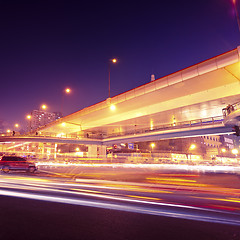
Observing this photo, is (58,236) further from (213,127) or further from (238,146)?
(238,146)

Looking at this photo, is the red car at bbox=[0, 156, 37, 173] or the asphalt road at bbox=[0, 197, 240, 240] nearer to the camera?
the asphalt road at bbox=[0, 197, 240, 240]

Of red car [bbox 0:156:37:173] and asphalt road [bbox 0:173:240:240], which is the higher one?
red car [bbox 0:156:37:173]

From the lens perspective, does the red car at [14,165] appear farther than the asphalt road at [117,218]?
Yes

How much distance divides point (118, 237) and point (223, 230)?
7.51 ft

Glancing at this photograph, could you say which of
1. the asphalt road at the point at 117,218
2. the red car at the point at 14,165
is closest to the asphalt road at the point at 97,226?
the asphalt road at the point at 117,218

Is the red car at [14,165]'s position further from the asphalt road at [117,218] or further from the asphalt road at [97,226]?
the asphalt road at [97,226]

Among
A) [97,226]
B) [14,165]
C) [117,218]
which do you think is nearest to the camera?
[97,226]

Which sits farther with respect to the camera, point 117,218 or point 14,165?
point 14,165

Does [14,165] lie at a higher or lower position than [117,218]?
higher

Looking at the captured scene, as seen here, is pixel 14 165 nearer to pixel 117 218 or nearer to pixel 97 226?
pixel 117 218

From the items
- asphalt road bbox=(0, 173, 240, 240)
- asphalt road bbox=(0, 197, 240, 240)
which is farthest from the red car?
asphalt road bbox=(0, 197, 240, 240)

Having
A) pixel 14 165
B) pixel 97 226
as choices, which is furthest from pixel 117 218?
pixel 14 165

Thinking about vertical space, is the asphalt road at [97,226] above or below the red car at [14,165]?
below

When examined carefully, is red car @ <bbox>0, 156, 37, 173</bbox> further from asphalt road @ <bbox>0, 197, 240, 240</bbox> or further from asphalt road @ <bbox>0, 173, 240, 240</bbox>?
asphalt road @ <bbox>0, 197, 240, 240</bbox>
